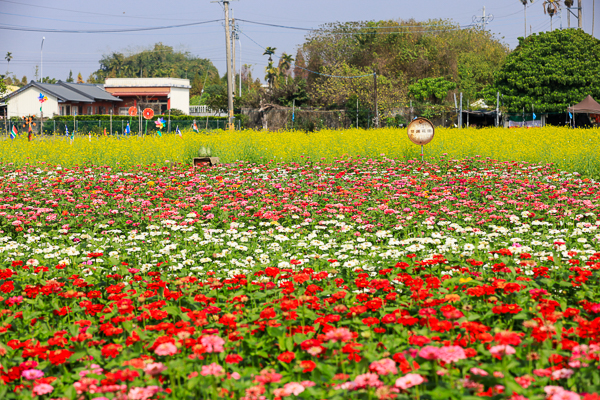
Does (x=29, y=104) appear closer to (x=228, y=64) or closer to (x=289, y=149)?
(x=228, y=64)

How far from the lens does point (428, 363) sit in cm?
244

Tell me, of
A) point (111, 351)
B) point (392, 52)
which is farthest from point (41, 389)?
point (392, 52)

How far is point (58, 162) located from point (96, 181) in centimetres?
363

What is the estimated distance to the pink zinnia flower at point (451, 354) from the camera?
2164 mm

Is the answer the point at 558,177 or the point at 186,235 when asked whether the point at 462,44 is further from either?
the point at 186,235

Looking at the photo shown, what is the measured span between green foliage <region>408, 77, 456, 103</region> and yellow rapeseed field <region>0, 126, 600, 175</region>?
2770cm

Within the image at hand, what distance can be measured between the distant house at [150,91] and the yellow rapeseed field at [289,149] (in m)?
37.5

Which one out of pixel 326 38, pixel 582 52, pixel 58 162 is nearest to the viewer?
pixel 58 162

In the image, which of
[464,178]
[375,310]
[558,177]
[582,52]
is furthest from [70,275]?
[582,52]

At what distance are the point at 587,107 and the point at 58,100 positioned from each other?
42.6 meters

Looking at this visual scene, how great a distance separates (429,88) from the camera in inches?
1670

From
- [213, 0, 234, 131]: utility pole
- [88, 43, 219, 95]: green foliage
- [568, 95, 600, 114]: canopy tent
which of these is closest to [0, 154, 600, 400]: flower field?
[213, 0, 234, 131]: utility pole

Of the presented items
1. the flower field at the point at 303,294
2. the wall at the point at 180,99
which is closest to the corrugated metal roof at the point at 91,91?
the wall at the point at 180,99

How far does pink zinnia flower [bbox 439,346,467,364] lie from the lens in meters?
2.16
